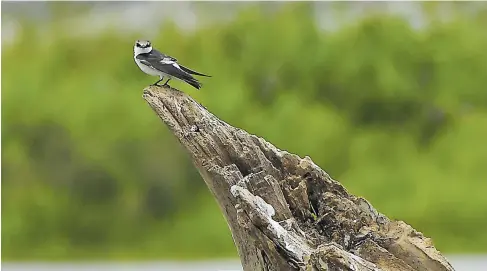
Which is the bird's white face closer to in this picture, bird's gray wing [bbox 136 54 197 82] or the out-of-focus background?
bird's gray wing [bbox 136 54 197 82]

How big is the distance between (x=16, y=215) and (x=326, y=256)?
210 centimetres

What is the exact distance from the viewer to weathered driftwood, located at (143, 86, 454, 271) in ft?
4.18

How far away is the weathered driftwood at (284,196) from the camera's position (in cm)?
127

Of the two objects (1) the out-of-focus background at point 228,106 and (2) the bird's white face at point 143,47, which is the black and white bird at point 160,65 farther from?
(1) the out-of-focus background at point 228,106

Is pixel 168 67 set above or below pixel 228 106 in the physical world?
below

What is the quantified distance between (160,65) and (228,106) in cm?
120

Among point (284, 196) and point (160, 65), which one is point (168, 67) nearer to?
point (160, 65)

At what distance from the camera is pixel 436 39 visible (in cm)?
270

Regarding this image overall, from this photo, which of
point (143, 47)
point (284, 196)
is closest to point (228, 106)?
point (143, 47)

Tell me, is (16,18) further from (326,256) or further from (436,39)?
(326,256)

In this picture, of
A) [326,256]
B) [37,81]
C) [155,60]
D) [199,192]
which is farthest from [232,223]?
[37,81]

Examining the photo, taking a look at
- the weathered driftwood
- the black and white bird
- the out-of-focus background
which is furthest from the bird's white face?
the out-of-focus background

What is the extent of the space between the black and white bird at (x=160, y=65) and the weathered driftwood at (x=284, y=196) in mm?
61

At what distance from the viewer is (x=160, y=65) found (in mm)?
1482
